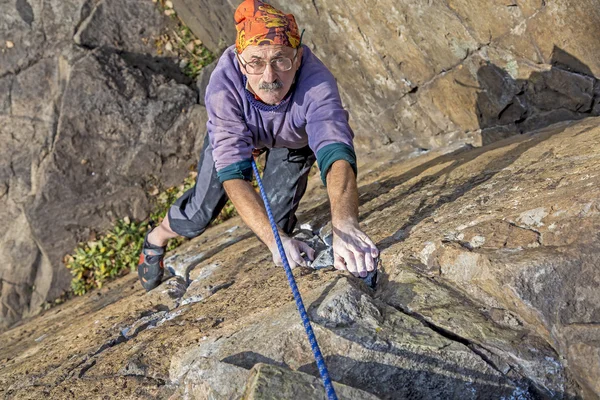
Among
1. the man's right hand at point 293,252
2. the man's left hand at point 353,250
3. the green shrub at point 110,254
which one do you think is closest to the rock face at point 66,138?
the green shrub at point 110,254

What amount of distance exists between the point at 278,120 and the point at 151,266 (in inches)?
72.7

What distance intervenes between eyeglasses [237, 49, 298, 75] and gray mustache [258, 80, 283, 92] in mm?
72

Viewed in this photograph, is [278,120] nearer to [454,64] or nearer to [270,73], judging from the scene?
[270,73]

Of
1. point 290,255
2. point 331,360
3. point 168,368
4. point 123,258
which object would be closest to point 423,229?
point 290,255

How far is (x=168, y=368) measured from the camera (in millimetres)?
2932

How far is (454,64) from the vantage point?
5.36m

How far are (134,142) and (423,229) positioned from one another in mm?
4621

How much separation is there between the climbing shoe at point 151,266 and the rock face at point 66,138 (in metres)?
2.41

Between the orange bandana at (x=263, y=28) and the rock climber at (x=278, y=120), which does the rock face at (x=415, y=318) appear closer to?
the rock climber at (x=278, y=120)

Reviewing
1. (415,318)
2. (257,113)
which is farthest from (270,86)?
(415,318)

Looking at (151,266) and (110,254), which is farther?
(110,254)

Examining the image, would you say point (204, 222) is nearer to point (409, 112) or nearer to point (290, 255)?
point (290, 255)

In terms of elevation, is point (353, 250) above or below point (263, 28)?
below

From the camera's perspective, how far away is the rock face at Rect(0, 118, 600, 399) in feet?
8.20
